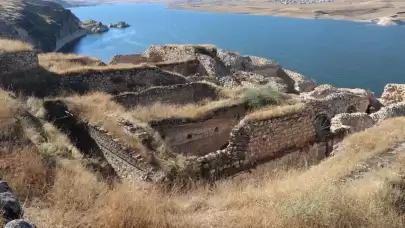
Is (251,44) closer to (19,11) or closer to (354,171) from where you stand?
(19,11)

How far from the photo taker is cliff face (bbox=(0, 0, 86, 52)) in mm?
65375

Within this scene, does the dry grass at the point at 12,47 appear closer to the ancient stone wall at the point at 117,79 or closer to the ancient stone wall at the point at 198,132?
the ancient stone wall at the point at 117,79

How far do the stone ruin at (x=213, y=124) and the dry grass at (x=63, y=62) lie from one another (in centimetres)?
101

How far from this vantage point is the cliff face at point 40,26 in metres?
65.4

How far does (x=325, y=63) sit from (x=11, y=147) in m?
47.1

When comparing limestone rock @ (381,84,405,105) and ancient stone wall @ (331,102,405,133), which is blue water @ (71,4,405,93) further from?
ancient stone wall @ (331,102,405,133)

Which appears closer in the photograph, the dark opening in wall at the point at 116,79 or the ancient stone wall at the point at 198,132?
the ancient stone wall at the point at 198,132

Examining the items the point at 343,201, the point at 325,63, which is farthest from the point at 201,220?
the point at 325,63

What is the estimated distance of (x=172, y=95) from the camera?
50.1 feet

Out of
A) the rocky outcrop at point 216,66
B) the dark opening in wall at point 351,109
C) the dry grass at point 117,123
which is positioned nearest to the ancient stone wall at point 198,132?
the dry grass at point 117,123

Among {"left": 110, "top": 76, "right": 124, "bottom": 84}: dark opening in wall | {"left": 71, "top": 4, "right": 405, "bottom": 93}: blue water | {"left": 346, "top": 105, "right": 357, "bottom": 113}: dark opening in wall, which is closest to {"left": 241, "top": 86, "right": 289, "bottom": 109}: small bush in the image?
{"left": 346, "top": 105, "right": 357, "bottom": 113}: dark opening in wall

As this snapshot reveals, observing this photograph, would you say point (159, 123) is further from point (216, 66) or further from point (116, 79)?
point (216, 66)

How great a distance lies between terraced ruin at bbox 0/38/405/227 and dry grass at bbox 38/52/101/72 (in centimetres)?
10

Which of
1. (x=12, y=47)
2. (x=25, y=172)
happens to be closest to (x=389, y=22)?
(x=12, y=47)
